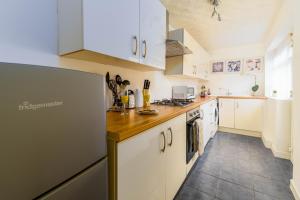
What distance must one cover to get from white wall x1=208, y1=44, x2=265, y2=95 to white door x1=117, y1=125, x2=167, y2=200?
367 centimetres

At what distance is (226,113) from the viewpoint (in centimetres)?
359

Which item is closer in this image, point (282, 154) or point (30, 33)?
point (30, 33)

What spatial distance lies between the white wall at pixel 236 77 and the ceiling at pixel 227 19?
0.31m

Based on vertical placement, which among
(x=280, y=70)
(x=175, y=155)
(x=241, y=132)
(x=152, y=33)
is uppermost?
(x=152, y=33)

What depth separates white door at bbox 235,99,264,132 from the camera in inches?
127

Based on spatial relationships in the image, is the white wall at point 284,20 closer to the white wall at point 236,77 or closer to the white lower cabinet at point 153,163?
the white wall at point 236,77

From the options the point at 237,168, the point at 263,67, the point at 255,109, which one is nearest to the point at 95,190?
the point at 237,168

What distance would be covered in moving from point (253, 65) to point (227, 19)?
1934mm

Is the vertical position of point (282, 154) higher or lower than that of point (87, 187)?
lower

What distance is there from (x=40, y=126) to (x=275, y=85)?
13.1ft

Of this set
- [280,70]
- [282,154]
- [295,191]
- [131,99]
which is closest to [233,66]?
[280,70]

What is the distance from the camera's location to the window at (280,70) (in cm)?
240

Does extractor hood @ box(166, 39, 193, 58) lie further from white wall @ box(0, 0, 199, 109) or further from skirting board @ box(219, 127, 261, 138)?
skirting board @ box(219, 127, 261, 138)

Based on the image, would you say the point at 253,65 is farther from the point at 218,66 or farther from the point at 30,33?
the point at 30,33
